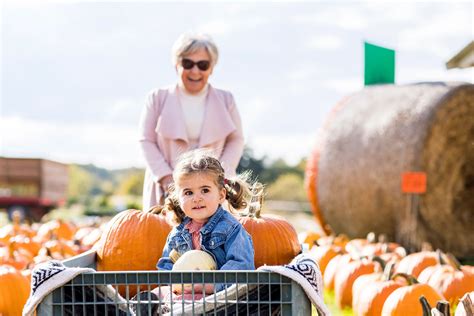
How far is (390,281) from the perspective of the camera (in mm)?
5586

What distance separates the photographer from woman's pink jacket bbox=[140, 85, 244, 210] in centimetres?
530

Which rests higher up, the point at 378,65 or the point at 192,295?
the point at 378,65

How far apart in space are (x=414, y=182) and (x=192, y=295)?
813cm

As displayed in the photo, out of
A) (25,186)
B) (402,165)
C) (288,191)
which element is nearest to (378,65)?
(402,165)

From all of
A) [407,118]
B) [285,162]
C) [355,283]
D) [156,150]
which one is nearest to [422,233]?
[407,118]

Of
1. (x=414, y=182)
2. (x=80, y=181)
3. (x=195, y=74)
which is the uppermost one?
(x=195, y=74)

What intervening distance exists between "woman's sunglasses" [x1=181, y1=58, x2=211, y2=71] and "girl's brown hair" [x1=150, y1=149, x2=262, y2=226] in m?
1.11

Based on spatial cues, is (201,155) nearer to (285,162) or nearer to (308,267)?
(308,267)

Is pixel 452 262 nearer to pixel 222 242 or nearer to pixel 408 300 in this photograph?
pixel 408 300

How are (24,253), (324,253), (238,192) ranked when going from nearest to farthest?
1. (238,192)
2. (24,253)
3. (324,253)

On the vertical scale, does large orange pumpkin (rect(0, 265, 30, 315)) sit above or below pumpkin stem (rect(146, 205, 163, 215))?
below

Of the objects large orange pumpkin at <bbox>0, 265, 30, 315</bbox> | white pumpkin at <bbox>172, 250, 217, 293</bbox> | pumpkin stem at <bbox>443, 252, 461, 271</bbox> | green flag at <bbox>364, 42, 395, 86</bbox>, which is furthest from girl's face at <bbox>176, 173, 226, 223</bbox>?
green flag at <bbox>364, 42, 395, 86</bbox>

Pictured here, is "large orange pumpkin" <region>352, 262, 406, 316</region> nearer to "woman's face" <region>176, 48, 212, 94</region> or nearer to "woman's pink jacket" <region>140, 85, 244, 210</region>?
"woman's pink jacket" <region>140, 85, 244, 210</region>

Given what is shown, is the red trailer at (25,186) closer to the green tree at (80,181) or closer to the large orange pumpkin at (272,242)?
the large orange pumpkin at (272,242)
